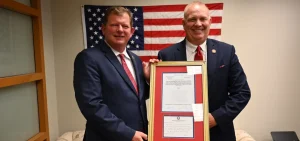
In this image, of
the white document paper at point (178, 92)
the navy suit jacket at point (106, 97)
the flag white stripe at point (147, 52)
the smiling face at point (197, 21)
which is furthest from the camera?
the flag white stripe at point (147, 52)

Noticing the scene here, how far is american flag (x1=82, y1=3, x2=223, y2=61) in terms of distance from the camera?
276 centimetres

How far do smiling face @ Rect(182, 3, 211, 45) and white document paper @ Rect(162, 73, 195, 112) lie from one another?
30 cm

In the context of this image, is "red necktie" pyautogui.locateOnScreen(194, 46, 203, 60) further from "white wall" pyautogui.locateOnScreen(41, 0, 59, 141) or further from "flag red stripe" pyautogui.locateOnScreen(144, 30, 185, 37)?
"white wall" pyautogui.locateOnScreen(41, 0, 59, 141)

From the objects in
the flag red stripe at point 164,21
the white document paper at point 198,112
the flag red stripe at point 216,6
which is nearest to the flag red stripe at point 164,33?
the flag red stripe at point 164,21

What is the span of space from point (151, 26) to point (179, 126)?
1.66 metres

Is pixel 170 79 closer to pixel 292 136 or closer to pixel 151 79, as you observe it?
pixel 151 79

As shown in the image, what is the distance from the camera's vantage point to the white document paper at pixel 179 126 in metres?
1.37

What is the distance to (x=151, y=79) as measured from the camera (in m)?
1.45

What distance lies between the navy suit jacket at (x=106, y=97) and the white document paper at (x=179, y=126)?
18 centimetres

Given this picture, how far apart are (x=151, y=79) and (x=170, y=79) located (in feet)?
0.38

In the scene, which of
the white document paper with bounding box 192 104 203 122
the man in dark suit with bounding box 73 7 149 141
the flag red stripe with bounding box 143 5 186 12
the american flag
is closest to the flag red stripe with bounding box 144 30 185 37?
the american flag

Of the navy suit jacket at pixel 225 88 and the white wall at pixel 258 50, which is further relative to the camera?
the white wall at pixel 258 50

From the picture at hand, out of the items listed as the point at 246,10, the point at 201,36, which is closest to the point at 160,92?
the point at 201,36

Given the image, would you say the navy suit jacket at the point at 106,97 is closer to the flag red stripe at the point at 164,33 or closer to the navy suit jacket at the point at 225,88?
the navy suit jacket at the point at 225,88
